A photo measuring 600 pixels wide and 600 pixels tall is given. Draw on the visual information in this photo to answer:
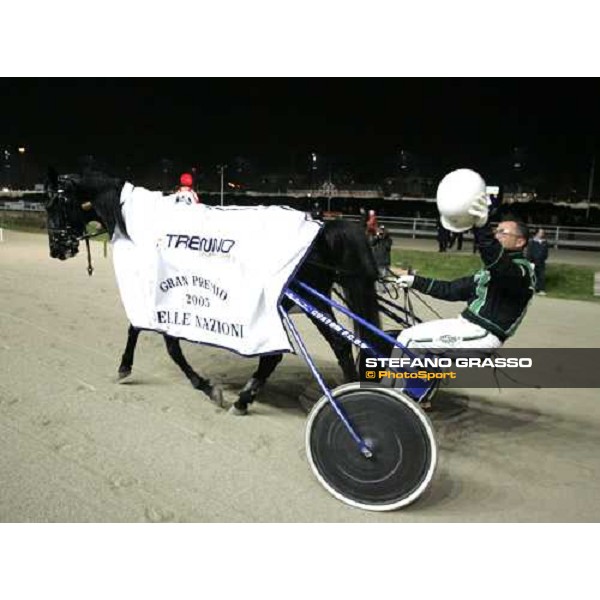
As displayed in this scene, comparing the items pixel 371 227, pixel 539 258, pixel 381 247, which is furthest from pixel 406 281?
pixel 371 227

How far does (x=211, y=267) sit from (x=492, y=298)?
1873 millimetres

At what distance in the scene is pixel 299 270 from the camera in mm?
4113

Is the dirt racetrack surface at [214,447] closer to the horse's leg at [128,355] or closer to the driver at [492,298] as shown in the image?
the horse's leg at [128,355]

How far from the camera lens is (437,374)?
372cm

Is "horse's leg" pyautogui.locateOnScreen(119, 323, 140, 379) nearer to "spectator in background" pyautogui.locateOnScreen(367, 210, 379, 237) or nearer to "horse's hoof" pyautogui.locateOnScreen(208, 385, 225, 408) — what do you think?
"horse's hoof" pyautogui.locateOnScreen(208, 385, 225, 408)

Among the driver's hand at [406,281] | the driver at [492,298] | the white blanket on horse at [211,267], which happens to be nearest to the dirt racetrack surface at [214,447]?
the white blanket on horse at [211,267]

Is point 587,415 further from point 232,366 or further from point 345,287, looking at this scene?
point 232,366

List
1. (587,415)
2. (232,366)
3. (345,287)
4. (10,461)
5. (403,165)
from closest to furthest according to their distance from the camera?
1. (10,461)
2. (345,287)
3. (587,415)
4. (232,366)
5. (403,165)

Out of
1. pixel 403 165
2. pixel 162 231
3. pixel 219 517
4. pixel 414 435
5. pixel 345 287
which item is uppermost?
pixel 403 165

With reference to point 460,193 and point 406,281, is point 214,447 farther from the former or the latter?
point 460,193

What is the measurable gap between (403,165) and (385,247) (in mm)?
36243

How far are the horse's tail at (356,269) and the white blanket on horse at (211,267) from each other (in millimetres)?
395

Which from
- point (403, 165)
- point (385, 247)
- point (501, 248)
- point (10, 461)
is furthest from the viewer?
point (403, 165)

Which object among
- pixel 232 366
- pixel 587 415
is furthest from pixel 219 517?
pixel 587 415
